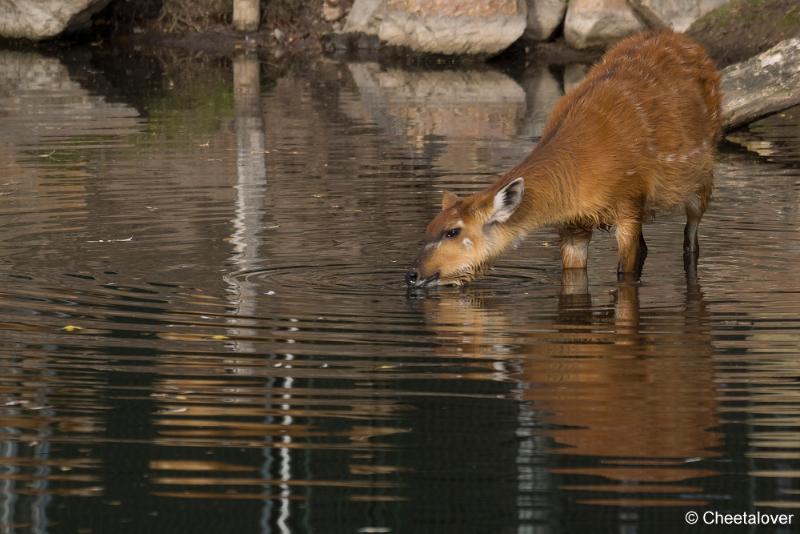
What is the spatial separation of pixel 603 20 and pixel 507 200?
18.8 metres

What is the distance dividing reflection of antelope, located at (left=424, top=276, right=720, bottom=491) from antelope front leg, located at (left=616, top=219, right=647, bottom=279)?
0.68 feet

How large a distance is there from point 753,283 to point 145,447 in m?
5.20

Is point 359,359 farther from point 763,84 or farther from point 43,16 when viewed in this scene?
point 43,16

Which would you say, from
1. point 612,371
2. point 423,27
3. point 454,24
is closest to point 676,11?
point 454,24

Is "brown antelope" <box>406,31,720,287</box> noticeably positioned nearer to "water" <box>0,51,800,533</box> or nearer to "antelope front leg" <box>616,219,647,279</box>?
"antelope front leg" <box>616,219,647,279</box>

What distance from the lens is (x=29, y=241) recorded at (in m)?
12.9

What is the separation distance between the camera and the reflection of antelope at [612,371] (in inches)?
287

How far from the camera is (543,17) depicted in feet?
99.0

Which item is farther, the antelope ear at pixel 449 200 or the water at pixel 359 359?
the antelope ear at pixel 449 200

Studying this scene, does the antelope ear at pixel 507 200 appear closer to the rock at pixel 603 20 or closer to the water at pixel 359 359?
the water at pixel 359 359

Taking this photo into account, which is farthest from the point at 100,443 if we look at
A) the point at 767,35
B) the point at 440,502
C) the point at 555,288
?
the point at 767,35

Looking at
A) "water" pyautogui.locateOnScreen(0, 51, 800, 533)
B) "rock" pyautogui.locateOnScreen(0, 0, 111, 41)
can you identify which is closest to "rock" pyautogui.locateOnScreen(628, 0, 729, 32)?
"rock" pyautogui.locateOnScreen(0, 0, 111, 41)

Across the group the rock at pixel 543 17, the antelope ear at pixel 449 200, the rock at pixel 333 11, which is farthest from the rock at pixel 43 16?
the antelope ear at pixel 449 200

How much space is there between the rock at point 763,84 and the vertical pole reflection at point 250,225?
498 centimetres
